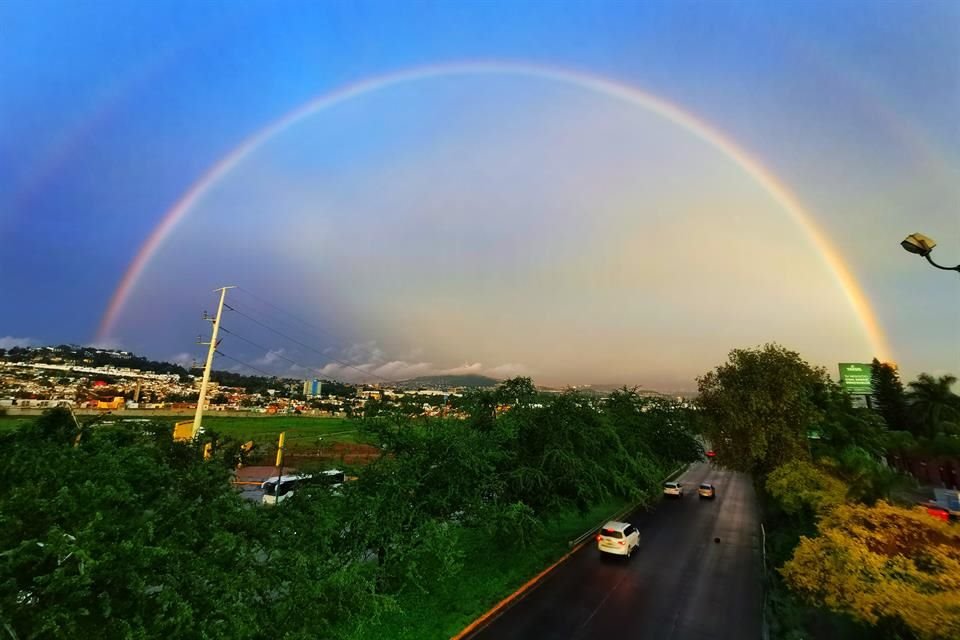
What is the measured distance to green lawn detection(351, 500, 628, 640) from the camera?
1234 centimetres

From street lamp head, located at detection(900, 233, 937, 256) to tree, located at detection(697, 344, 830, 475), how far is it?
65.9 ft

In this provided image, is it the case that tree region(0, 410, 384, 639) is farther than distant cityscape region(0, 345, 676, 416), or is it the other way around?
distant cityscape region(0, 345, 676, 416)

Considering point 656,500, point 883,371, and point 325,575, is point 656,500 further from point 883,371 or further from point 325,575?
point 883,371

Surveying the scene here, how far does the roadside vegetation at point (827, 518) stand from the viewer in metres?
8.22

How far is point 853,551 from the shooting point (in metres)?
9.38

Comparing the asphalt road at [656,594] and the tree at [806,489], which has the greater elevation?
the tree at [806,489]

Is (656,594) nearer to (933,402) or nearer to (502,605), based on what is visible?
(502,605)

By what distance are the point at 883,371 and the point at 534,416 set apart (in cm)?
7645

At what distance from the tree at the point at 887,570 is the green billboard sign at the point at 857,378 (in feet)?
227

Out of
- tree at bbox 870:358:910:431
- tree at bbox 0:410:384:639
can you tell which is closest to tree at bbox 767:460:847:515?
tree at bbox 0:410:384:639

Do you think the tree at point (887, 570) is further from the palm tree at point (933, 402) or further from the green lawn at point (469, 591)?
the palm tree at point (933, 402)

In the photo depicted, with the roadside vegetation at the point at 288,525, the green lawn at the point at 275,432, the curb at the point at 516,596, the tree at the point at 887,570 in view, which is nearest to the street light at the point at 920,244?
the tree at the point at 887,570

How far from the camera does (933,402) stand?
55.2 m

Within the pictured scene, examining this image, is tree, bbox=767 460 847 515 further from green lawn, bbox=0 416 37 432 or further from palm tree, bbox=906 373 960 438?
palm tree, bbox=906 373 960 438
